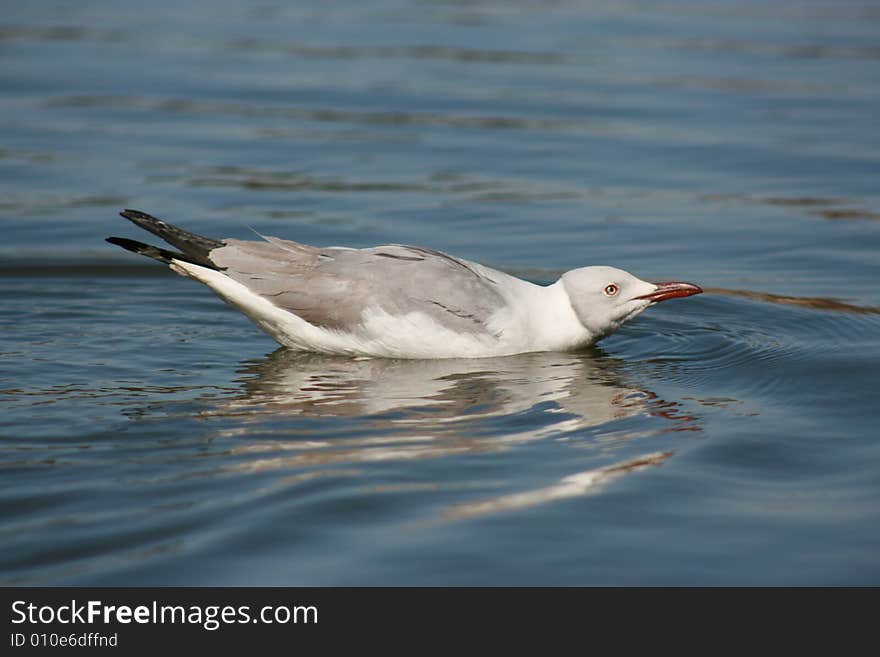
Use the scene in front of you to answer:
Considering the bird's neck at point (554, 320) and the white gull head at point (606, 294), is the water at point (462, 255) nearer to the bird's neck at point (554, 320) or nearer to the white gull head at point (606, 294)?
the bird's neck at point (554, 320)

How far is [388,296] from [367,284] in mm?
162

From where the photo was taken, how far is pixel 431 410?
8.27m

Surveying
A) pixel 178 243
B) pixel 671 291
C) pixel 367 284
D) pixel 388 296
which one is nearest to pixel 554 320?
pixel 671 291

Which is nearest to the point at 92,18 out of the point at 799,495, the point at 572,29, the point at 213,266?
the point at 572,29

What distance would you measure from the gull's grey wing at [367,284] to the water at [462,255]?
36 centimetres

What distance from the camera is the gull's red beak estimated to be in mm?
9430

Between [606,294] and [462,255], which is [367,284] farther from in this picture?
[462,255]

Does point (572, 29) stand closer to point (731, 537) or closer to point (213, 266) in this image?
point (213, 266)

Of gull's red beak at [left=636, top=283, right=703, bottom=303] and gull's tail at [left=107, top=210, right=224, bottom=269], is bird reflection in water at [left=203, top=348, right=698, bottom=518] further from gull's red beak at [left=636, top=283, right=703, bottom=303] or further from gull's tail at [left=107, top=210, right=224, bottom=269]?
gull's tail at [left=107, top=210, right=224, bottom=269]

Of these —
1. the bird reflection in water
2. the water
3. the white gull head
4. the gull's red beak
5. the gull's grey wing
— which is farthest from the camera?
the white gull head

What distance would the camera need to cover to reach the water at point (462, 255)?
655cm

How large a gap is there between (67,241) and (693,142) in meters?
6.84

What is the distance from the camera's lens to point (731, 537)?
659 centimetres

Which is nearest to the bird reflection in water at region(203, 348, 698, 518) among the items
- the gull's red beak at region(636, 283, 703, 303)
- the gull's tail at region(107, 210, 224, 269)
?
the gull's red beak at region(636, 283, 703, 303)
